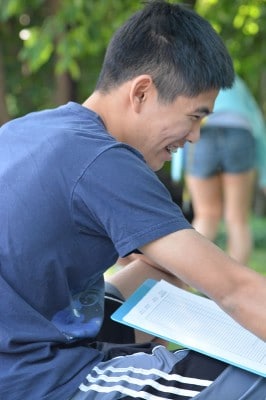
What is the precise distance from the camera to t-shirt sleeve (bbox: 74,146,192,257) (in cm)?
175

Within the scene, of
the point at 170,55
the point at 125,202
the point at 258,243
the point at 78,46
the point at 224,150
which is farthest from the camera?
the point at 258,243

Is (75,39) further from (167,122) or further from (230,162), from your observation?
(167,122)

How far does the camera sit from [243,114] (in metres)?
4.57

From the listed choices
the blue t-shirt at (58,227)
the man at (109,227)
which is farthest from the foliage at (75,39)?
the blue t-shirt at (58,227)

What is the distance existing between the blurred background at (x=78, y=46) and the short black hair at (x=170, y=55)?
1950 mm

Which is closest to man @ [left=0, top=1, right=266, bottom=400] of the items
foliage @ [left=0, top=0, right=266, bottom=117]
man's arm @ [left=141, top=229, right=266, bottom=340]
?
man's arm @ [left=141, top=229, right=266, bottom=340]

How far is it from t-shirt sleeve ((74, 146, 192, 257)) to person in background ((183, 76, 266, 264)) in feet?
9.12

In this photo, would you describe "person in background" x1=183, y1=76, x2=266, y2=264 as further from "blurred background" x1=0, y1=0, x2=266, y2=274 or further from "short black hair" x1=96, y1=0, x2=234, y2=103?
"short black hair" x1=96, y1=0, x2=234, y2=103

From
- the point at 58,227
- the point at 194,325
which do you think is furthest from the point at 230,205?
the point at 58,227

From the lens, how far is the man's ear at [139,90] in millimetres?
2002

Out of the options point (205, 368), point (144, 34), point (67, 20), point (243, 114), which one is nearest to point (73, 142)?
point (144, 34)

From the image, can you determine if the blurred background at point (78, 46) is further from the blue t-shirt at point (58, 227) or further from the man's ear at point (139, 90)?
the blue t-shirt at point (58, 227)

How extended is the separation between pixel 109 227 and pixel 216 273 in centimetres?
26

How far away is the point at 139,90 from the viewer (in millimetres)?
2020
